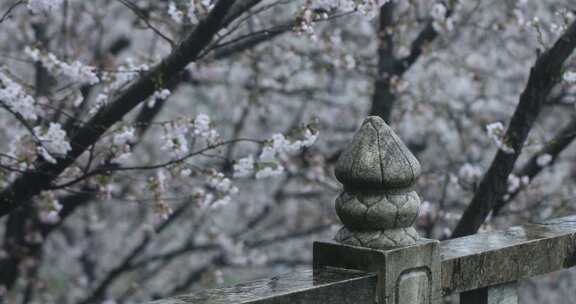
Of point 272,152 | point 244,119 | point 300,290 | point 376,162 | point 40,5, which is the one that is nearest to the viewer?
point 300,290

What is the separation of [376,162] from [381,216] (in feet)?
0.59

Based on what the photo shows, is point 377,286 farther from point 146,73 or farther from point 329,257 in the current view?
point 146,73

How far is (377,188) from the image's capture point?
2576 millimetres

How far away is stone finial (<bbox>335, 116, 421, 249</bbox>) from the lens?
255 cm

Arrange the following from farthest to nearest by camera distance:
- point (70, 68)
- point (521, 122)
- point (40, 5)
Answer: point (521, 122)
point (70, 68)
point (40, 5)

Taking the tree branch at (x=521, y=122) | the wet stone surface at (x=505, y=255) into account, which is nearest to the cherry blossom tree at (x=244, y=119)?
the tree branch at (x=521, y=122)

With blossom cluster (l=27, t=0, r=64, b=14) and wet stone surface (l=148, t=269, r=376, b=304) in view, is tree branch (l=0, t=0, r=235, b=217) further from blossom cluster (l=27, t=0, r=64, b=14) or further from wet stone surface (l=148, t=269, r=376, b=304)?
wet stone surface (l=148, t=269, r=376, b=304)

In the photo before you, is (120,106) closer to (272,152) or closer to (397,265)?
(272,152)

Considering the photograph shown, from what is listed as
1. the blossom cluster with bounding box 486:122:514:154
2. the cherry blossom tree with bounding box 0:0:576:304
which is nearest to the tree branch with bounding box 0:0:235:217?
the cherry blossom tree with bounding box 0:0:576:304

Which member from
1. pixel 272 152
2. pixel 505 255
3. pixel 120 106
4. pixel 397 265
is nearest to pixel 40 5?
pixel 120 106

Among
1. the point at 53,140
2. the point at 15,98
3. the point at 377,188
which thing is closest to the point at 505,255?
the point at 377,188

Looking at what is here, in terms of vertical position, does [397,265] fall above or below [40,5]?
below

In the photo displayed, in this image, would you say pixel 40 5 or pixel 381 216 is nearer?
pixel 381 216

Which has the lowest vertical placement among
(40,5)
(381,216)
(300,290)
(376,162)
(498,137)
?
(300,290)
